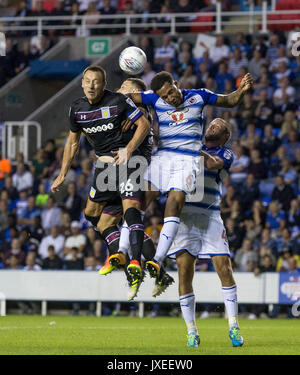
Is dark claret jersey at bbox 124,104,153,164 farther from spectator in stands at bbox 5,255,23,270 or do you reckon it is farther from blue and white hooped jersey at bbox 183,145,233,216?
spectator in stands at bbox 5,255,23,270

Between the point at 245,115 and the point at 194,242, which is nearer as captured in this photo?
the point at 194,242

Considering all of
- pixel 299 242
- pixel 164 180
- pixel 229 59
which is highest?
pixel 229 59

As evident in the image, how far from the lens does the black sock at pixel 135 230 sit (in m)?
10.5

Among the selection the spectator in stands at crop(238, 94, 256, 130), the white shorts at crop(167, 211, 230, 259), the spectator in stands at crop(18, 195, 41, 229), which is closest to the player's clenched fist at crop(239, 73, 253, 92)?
the white shorts at crop(167, 211, 230, 259)

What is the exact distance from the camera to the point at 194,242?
11.4m

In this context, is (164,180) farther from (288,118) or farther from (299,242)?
(288,118)

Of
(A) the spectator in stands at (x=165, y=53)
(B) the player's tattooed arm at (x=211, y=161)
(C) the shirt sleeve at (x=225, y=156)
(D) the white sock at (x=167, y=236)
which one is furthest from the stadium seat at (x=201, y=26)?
(D) the white sock at (x=167, y=236)

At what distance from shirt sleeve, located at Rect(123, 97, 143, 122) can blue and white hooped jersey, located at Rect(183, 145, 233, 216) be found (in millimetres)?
1127

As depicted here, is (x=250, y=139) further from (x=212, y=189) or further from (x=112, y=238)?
(x=112, y=238)

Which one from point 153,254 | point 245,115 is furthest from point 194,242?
point 245,115

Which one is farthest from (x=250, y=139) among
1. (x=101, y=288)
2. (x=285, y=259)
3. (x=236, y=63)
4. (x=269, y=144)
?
(x=101, y=288)

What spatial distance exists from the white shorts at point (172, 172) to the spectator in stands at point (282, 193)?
30.9 feet

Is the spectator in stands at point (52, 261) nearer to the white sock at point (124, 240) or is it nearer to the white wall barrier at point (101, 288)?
the white wall barrier at point (101, 288)

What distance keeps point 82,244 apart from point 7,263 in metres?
1.86
